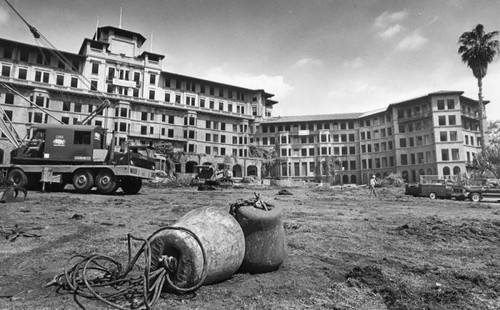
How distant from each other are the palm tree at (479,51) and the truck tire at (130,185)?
46.6 metres

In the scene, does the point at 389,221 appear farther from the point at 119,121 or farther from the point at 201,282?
the point at 119,121

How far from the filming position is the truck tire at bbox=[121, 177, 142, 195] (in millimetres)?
18625

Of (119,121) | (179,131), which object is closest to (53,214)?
(119,121)

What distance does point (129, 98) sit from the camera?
172ft

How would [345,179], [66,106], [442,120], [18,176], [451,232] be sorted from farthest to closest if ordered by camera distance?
1. [345,179]
2. [442,120]
3. [66,106]
4. [18,176]
5. [451,232]

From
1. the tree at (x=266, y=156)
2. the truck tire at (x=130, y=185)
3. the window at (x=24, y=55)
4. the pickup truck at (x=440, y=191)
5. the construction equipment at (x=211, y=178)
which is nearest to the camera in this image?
the truck tire at (x=130, y=185)

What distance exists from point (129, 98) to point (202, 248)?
5406 centimetres

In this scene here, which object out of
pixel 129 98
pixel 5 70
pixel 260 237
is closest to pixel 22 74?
pixel 5 70

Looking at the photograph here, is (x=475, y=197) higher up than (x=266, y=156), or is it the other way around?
(x=266, y=156)

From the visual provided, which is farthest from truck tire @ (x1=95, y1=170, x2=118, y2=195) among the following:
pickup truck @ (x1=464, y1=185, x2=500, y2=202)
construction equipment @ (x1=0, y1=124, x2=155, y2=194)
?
pickup truck @ (x1=464, y1=185, x2=500, y2=202)

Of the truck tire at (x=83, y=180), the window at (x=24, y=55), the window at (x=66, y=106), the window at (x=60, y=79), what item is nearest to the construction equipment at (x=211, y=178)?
the truck tire at (x=83, y=180)

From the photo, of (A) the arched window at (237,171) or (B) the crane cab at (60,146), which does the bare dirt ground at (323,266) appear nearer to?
(B) the crane cab at (60,146)

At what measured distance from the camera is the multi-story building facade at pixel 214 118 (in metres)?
48.0

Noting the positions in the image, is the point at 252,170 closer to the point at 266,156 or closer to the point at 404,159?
the point at 266,156
